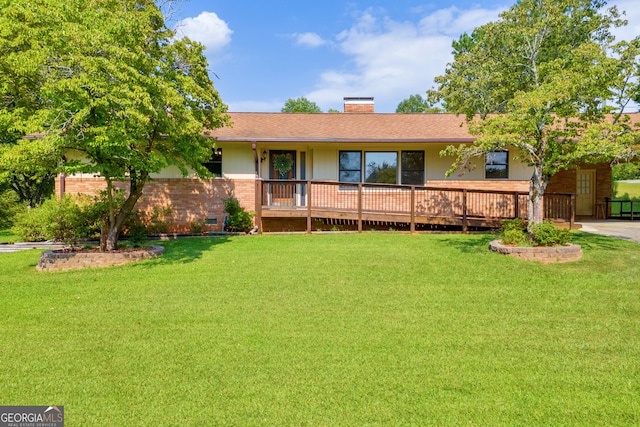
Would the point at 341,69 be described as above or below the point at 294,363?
above

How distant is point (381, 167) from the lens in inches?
584

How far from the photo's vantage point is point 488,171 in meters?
14.6

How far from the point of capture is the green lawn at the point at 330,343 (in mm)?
2910

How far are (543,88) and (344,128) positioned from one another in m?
8.09

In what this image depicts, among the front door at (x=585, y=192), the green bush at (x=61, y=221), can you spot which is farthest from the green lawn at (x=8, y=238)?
the front door at (x=585, y=192)

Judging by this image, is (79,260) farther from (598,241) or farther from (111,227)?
(598,241)

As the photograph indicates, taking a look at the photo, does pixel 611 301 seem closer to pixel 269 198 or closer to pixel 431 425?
pixel 431 425

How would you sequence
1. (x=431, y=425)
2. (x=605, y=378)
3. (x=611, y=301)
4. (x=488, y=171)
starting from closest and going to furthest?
(x=431, y=425) < (x=605, y=378) < (x=611, y=301) < (x=488, y=171)

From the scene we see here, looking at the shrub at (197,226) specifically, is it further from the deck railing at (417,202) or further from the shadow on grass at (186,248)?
the deck railing at (417,202)

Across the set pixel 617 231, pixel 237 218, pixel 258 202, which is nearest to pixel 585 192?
pixel 617 231

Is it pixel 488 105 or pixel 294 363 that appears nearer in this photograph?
pixel 294 363

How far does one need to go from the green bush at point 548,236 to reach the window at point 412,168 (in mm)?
6736

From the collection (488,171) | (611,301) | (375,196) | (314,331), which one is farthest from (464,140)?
(314,331)

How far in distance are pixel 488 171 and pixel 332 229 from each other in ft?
20.6
